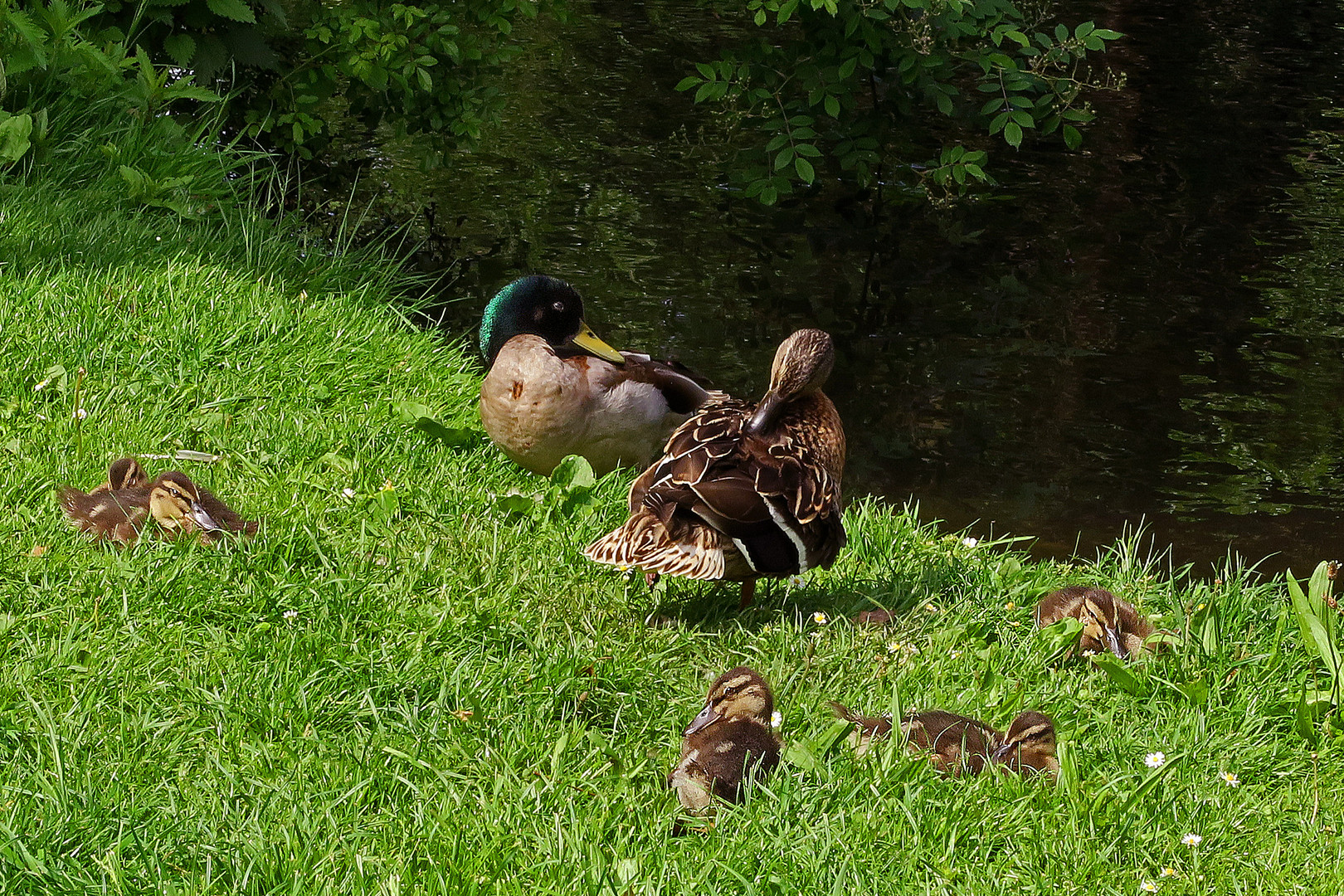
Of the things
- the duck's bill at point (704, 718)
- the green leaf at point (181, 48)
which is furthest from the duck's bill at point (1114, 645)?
the green leaf at point (181, 48)

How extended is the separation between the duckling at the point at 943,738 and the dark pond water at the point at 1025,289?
3.26m

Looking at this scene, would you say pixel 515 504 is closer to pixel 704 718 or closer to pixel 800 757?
pixel 704 718

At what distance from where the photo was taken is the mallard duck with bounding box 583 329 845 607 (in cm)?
412

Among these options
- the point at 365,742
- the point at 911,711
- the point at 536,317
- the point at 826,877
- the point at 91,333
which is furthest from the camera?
the point at 536,317

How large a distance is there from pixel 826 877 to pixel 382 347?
4.11 m

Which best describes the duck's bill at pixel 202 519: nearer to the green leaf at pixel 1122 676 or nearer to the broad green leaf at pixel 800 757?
the broad green leaf at pixel 800 757

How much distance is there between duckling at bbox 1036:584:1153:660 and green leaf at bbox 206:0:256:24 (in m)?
5.60

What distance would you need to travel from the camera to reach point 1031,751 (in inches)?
142

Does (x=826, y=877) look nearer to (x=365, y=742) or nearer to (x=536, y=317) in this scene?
(x=365, y=742)

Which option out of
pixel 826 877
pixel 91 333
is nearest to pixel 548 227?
pixel 91 333

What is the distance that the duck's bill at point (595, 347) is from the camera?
236 inches

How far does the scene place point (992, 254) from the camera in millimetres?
11109

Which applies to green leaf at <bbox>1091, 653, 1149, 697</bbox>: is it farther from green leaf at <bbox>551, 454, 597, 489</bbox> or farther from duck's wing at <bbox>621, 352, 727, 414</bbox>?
duck's wing at <bbox>621, 352, 727, 414</bbox>

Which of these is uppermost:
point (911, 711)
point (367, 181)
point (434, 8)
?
point (434, 8)
